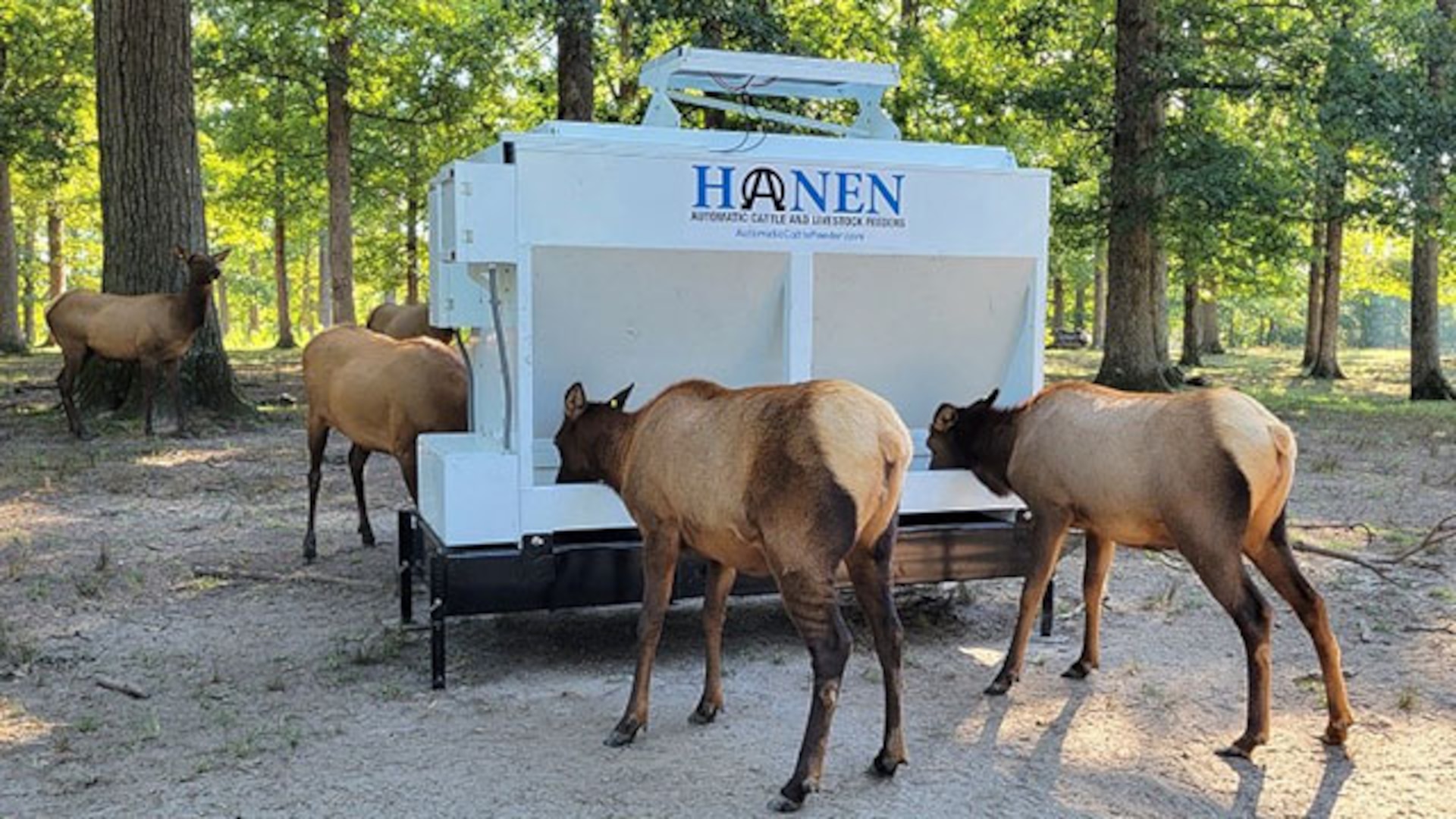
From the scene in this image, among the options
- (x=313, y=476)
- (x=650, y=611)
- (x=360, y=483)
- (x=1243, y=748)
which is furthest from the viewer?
(x=360, y=483)

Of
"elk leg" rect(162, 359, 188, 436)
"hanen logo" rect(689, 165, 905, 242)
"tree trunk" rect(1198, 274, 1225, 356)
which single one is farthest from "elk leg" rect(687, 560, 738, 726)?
"tree trunk" rect(1198, 274, 1225, 356)

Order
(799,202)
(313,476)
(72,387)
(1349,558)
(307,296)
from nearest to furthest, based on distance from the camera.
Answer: (799,202) → (1349,558) → (313,476) → (72,387) → (307,296)

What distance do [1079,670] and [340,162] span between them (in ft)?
66.2

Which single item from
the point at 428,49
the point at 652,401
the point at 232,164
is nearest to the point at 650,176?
the point at 652,401

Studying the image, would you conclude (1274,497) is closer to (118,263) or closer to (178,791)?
(178,791)

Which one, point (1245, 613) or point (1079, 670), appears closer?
point (1245, 613)

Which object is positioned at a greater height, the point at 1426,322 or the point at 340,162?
the point at 340,162

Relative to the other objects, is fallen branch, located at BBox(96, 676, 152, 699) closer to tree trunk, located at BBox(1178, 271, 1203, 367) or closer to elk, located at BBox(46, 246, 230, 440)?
elk, located at BBox(46, 246, 230, 440)

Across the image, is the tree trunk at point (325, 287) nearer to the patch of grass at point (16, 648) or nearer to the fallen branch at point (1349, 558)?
the patch of grass at point (16, 648)

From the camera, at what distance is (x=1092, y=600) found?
5484 millimetres

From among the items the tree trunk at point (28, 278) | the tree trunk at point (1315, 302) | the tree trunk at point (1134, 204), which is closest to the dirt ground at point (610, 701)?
the tree trunk at point (1134, 204)

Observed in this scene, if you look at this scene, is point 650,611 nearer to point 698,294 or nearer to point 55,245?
point 698,294

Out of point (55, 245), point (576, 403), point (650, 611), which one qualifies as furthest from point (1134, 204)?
point (55, 245)

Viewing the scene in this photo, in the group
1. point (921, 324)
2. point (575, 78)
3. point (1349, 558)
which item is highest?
point (575, 78)
